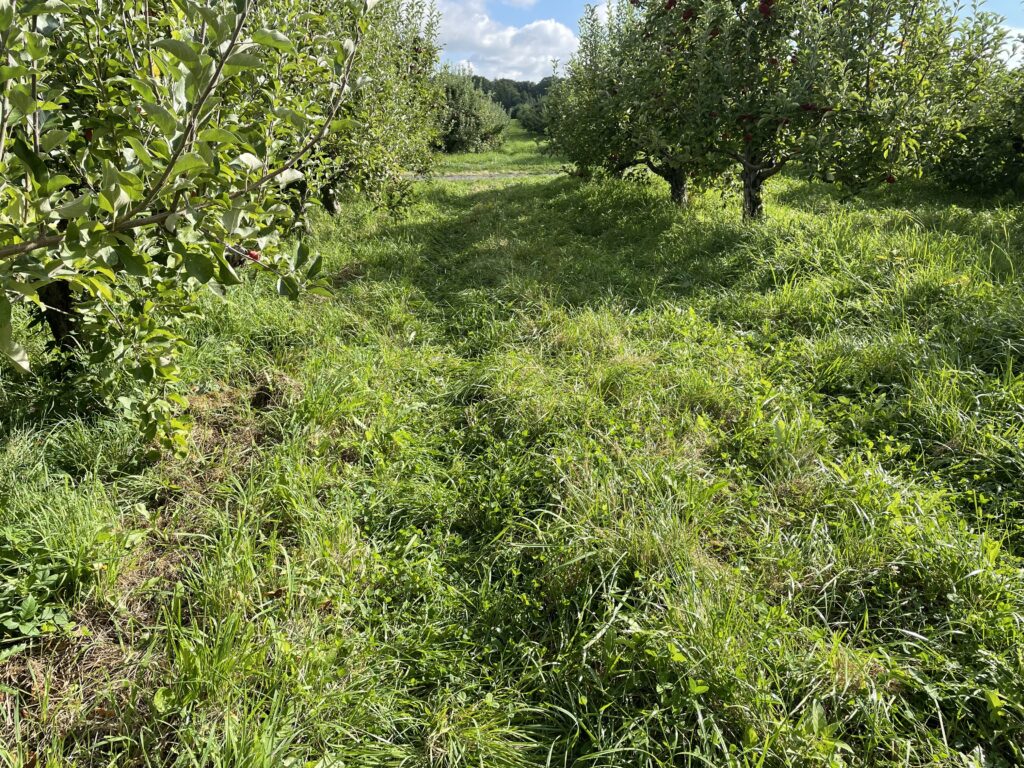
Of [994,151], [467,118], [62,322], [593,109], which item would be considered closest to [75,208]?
[62,322]

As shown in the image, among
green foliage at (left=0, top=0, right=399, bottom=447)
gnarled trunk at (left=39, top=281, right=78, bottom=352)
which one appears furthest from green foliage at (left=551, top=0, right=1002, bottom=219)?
gnarled trunk at (left=39, top=281, right=78, bottom=352)

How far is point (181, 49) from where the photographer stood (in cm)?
107

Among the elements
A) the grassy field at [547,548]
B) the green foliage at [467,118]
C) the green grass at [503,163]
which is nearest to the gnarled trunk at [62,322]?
the grassy field at [547,548]

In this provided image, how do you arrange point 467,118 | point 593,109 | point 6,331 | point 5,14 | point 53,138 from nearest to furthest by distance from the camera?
point 5,14 → point 6,331 → point 53,138 → point 593,109 → point 467,118

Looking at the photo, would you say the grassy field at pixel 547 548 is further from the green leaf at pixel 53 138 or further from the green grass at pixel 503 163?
the green grass at pixel 503 163

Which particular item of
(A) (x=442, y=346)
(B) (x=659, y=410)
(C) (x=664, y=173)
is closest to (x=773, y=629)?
(B) (x=659, y=410)

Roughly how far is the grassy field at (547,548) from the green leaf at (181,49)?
166 cm

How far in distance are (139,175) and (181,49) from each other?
0.67 m

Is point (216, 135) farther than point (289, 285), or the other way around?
point (289, 285)

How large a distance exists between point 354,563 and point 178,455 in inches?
40.8

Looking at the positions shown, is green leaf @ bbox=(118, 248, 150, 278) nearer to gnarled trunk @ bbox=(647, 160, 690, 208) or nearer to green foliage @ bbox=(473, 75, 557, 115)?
gnarled trunk @ bbox=(647, 160, 690, 208)

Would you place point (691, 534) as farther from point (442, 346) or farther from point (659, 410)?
point (442, 346)

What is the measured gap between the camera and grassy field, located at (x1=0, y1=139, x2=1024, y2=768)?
1640 mm

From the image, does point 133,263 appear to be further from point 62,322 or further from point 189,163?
point 62,322
